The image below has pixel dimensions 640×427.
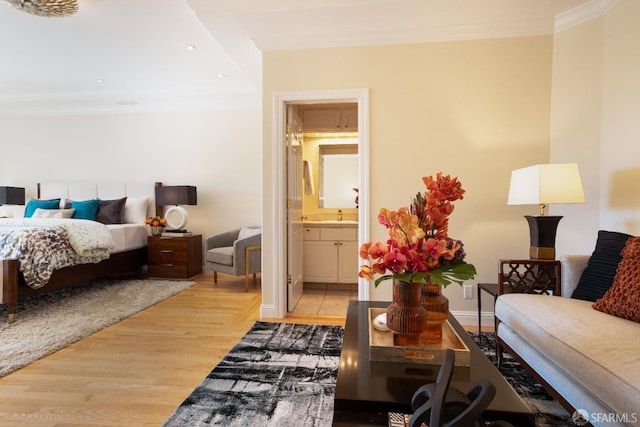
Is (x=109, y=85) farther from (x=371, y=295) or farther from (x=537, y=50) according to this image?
(x=537, y=50)

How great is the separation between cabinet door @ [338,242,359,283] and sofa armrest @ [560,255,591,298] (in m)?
2.21

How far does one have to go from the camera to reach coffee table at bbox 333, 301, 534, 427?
35.5 inches

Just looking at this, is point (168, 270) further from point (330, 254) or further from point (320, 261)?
point (330, 254)

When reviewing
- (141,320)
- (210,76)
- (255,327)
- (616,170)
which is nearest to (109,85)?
(210,76)

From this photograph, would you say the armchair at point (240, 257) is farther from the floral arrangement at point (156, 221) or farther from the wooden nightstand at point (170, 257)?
the floral arrangement at point (156, 221)

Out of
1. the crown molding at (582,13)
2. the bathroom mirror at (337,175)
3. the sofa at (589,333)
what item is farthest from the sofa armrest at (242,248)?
the crown molding at (582,13)

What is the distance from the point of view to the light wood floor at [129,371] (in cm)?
155

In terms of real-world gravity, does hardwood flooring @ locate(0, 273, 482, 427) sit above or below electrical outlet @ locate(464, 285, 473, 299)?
below

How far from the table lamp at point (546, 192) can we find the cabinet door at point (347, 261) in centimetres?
201

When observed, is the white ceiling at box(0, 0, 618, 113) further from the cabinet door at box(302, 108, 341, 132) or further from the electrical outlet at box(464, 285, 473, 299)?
the electrical outlet at box(464, 285, 473, 299)

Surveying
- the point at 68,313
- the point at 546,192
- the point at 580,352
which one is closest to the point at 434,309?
the point at 580,352

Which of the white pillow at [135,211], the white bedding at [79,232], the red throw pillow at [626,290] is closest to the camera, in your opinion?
the red throw pillow at [626,290]

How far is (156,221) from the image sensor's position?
174 inches

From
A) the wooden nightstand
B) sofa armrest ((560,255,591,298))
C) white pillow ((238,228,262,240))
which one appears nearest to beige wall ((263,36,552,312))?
sofa armrest ((560,255,591,298))
